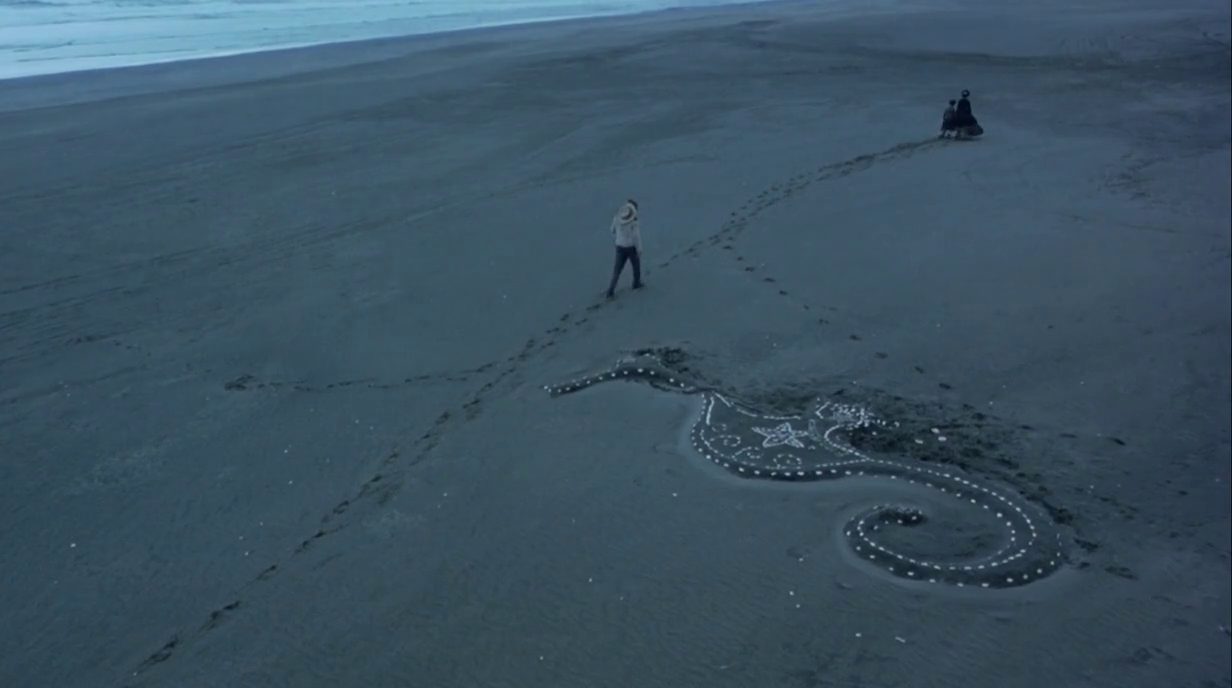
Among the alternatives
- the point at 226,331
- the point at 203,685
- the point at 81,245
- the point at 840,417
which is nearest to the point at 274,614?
the point at 203,685

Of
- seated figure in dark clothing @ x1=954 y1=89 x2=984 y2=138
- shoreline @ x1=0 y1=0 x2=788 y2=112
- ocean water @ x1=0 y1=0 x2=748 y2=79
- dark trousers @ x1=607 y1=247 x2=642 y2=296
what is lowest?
dark trousers @ x1=607 y1=247 x2=642 y2=296

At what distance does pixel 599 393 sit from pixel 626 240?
120 inches

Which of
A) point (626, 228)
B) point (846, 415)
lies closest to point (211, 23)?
point (626, 228)

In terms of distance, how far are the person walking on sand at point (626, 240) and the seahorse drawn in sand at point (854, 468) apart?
2.12 m

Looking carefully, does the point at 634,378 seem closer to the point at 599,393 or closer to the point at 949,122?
the point at 599,393

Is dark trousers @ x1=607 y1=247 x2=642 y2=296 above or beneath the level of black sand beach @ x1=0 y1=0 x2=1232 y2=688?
above

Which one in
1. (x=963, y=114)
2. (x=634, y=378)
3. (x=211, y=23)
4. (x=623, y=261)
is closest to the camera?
(x=634, y=378)

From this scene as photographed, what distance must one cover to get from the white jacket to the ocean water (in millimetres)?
31989

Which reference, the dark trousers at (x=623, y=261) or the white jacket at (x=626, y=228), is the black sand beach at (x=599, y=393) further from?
the white jacket at (x=626, y=228)

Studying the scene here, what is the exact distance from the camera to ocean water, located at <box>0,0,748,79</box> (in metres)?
42.4

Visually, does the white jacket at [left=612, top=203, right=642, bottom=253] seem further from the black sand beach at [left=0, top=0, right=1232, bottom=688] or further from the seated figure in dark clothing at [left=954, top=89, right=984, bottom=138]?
the seated figure in dark clothing at [left=954, top=89, right=984, bottom=138]

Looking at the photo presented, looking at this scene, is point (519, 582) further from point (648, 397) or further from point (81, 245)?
point (81, 245)

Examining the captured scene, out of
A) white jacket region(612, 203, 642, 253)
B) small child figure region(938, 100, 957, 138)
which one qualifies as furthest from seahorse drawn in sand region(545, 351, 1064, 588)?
small child figure region(938, 100, 957, 138)

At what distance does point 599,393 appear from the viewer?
37.7ft
